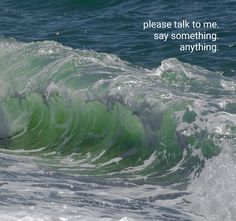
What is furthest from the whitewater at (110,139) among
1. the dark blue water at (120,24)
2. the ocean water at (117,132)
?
the dark blue water at (120,24)

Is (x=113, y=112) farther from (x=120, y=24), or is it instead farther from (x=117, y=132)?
(x=120, y=24)

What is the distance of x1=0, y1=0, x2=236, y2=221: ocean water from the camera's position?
6.83 metres

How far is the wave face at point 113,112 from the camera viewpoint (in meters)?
8.41

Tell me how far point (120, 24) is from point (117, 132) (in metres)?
6.81

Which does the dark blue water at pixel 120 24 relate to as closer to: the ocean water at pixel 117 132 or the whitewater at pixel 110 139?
the ocean water at pixel 117 132

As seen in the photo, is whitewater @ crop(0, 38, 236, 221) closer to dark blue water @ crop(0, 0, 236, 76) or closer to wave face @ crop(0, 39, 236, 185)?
wave face @ crop(0, 39, 236, 185)

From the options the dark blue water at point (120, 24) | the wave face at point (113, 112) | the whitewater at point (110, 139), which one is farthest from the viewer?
the dark blue water at point (120, 24)

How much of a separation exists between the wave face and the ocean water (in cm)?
1

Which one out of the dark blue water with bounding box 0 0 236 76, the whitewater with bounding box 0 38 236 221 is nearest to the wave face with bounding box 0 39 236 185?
the whitewater with bounding box 0 38 236 221

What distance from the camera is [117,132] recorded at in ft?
31.6

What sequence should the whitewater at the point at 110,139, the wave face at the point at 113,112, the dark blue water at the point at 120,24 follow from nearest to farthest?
the whitewater at the point at 110,139 → the wave face at the point at 113,112 → the dark blue water at the point at 120,24

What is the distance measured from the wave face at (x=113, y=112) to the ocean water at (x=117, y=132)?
0.05ft

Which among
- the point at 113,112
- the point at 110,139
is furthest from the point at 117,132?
the point at 113,112

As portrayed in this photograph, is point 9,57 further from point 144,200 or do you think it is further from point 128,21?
point 144,200
